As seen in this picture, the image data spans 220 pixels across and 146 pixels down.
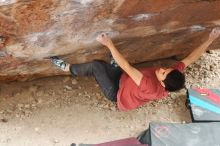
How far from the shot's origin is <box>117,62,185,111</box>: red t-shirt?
3994mm

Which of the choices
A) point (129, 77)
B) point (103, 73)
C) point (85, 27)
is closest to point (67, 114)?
point (103, 73)

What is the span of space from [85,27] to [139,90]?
83 cm

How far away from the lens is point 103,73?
13.8 ft

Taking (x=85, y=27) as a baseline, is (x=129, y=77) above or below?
below

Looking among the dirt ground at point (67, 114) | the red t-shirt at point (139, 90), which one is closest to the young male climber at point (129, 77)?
the red t-shirt at point (139, 90)

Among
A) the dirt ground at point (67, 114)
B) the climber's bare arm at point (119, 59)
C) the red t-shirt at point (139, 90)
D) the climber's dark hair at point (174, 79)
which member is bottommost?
the dirt ground at point (67, 114)

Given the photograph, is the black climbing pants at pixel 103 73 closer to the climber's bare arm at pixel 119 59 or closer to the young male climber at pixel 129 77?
the young male climber at pixel 129 77

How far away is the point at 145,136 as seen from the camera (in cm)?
421

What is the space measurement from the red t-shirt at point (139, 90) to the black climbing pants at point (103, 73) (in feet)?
0.27

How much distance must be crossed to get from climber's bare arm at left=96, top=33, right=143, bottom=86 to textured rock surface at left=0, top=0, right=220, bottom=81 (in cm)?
7

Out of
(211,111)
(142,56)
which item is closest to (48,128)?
(142,56)

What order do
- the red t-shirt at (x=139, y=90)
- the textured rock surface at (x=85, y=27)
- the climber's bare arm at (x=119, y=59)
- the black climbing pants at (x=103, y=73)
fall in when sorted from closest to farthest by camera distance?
1. the textured rock surface at (x=85, y=27)
2. the climber's bare arm at (x=119, y=59)
3. the red t-shirt at (x=139, y=90)
4. the black climbing pants at (x=103, y=73)

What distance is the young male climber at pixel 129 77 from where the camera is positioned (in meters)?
3.85

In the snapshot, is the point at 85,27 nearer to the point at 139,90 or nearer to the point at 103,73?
the point at 103,73
